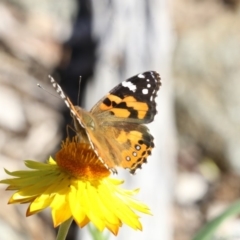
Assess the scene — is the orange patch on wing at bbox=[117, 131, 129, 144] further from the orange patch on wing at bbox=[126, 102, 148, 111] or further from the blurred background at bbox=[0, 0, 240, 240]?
the blurred background at bbox=[0, 0, 240, 240]

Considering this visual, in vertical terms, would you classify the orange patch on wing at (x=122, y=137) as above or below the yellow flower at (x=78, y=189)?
above

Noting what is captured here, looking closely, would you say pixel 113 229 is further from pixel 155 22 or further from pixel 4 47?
pixel 4 47

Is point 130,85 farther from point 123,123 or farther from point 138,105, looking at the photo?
point 123,123

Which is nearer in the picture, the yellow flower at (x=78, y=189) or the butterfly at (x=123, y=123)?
the yellow flower at (x=78, y=189)

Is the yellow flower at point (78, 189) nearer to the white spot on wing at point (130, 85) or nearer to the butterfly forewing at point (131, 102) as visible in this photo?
the butterfly forewing at point (131, 102)

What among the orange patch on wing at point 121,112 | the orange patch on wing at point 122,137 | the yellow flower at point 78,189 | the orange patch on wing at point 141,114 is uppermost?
the orange patch on wing at point 141,114

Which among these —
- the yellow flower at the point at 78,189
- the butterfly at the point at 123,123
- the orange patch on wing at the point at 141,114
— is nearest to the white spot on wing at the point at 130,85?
the butterfly at the point at 123,123

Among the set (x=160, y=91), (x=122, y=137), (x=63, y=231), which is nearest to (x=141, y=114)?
(x=122, y=137)

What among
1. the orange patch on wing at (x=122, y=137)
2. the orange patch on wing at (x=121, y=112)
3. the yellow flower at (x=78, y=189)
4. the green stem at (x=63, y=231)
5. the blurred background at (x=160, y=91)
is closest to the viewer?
the green stem at (x=63, y=231)
